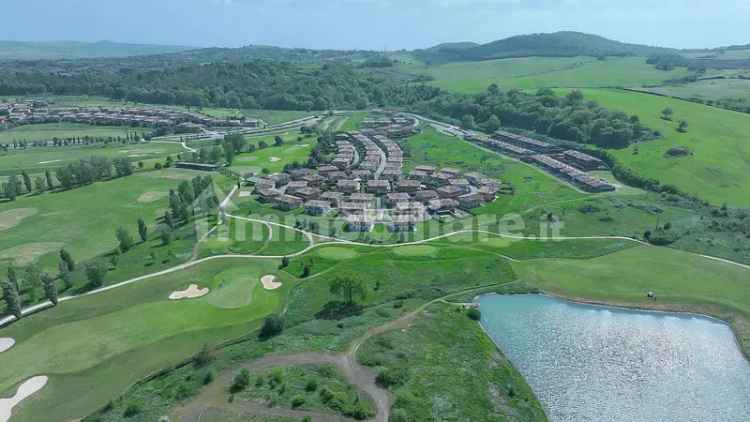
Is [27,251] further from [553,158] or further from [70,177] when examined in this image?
[553,158]

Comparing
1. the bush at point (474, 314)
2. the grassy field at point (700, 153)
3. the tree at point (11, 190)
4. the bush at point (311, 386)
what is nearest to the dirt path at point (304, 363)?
the bush at point (311, 386)

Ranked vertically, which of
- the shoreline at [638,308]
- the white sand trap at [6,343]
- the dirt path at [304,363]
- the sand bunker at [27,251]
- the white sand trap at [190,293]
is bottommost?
the shoreline at [638,308]

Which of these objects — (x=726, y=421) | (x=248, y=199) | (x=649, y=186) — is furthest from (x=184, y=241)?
(x=649, y=186)

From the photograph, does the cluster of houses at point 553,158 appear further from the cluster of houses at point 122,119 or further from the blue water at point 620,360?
the cluster of houses at point 122,119

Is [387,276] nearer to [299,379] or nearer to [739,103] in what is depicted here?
[299,379]

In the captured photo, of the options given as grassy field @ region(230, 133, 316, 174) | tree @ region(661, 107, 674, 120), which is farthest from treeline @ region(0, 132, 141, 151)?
tree @ region(661, 107, 674, 120)

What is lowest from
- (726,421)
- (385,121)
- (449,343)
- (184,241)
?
(726,421)

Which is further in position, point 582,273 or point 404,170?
point 404,170
